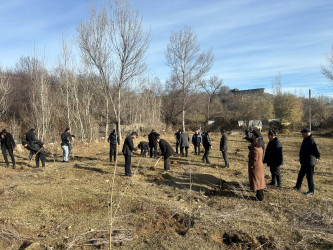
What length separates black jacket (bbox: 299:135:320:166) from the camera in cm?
562

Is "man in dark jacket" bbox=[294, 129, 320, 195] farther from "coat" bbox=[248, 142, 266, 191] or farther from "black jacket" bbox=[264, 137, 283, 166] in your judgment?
"coat" bbox=[248, 142, 266, 191]

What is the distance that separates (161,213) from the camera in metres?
4.89

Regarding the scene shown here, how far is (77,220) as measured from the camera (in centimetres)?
456

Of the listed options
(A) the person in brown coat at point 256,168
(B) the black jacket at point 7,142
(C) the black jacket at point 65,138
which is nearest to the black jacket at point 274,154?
(A) the person in brown coat at point 256,168

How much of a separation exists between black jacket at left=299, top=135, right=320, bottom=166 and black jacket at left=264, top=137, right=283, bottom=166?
0.56 meters

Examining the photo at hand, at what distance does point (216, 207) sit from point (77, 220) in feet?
10.5

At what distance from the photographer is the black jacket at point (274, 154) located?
6195 mm

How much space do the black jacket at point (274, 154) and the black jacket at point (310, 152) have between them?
0.56 metres

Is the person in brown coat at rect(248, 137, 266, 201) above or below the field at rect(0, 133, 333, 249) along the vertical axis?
above

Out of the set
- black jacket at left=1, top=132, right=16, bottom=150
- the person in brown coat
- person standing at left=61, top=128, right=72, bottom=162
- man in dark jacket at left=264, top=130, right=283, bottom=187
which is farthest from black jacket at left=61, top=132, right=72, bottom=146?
man in dark jacket at left=264, top=130, right=283, bottom=187

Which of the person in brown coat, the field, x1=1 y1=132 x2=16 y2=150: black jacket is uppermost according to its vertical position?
x1=1 y1=132 x2=16 y2=150: black jacket

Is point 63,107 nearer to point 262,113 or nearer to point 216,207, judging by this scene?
point 216,207

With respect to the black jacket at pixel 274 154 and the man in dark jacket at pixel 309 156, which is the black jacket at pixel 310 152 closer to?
the man in dark jacket at pixel 309 156

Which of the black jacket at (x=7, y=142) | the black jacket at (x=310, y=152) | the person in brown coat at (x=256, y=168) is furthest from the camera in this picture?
the black jacket at (x=7, y=142)
